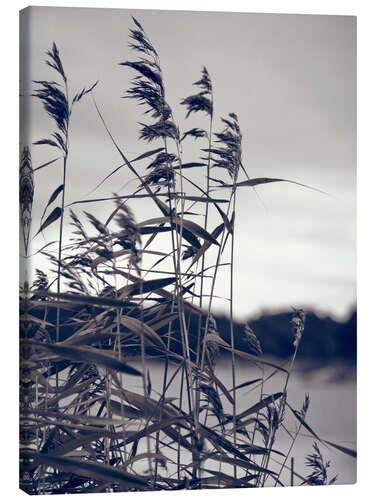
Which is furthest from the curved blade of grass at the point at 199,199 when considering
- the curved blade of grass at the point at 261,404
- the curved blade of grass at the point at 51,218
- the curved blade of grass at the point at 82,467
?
the curved blade of grass at the point at 82,467

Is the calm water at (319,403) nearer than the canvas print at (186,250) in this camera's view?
No

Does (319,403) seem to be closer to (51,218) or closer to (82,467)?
(82,467)

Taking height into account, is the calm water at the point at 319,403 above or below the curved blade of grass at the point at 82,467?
above

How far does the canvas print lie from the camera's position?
462 centimetres

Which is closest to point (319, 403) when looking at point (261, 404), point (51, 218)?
point (261, 404)

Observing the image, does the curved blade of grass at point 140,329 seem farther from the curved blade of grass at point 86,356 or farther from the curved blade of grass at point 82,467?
the curved blade of grass at point 82,467

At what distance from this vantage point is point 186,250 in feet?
15.6

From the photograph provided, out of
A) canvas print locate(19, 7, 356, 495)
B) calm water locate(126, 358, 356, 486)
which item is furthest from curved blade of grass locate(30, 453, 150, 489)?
calm water locate(126, 358, 356, 486)

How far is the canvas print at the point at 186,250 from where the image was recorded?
4617 millimetres

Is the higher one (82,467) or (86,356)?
(86,356)

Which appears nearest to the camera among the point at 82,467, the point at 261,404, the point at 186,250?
the point at 82,467

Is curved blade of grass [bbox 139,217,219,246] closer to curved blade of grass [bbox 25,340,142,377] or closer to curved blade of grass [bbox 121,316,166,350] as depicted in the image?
curved blade of grass [bbox 121,316,166,350]

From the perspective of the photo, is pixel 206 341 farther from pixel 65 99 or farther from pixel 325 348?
pixel 65 99

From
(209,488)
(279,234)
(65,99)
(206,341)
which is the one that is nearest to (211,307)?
(206,341)
